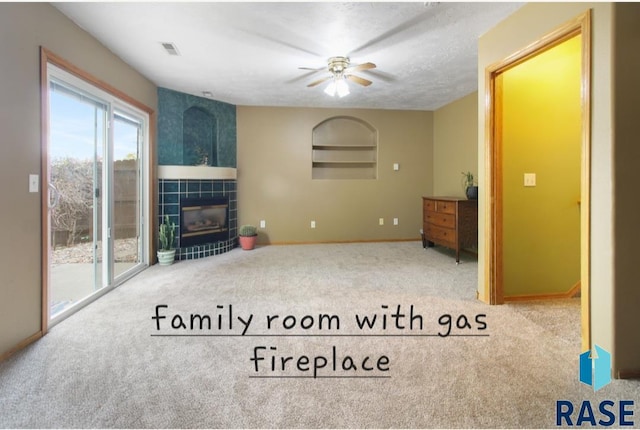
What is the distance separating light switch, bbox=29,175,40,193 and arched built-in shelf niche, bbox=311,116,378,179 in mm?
4116

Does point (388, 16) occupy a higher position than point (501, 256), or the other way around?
point (388, 16)

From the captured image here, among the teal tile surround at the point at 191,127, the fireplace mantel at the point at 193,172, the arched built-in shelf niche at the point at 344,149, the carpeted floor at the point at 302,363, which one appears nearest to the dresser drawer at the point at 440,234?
the carpeted floor at the point at 302,363

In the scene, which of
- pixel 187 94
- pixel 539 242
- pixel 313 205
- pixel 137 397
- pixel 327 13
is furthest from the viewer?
pixel 313 205

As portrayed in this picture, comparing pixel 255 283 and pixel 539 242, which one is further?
pixel 255 283

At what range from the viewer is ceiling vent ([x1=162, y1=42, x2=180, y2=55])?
3045 millimetres

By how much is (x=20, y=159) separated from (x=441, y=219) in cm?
450

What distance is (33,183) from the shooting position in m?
2.13

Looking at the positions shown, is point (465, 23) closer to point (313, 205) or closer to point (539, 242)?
point (539, 242)

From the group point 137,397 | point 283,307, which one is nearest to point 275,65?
point 283,307

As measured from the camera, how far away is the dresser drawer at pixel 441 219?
4.36 m

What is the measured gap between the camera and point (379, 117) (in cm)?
582

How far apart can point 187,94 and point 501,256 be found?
4.58 metres

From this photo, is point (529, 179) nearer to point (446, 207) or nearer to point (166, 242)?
point (446, 207)

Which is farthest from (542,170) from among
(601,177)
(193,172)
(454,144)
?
(193,172)
